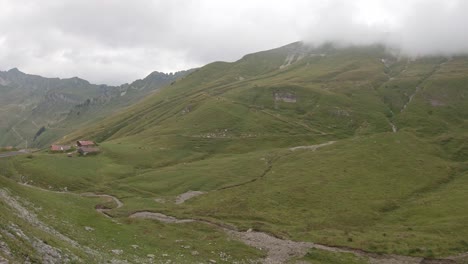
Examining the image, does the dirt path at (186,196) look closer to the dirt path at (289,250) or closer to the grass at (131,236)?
the grass at (131,236)

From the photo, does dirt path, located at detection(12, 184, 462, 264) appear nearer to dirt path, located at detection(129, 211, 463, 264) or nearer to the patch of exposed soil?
dirt path, located at detection(129, 211, 463, 264)

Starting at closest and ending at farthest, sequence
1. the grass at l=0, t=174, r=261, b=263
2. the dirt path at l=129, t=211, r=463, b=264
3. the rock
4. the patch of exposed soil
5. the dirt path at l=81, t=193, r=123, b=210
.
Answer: the rock < the grass at l=0, t=174, r=261, b=263 < the dirt path at l=129, t=211, r=463, b=264 < the patch of exposed soil < the dirt path at l=81, t=193, r=123, b=210

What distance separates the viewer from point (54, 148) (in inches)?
5773

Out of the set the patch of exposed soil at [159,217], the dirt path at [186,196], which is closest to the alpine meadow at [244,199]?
the dirt path at [186,196]

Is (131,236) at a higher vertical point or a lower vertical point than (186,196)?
higher

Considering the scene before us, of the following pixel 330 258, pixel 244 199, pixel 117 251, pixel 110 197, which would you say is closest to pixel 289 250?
pixel 330 258

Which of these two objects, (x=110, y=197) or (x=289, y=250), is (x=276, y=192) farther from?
(x=110, y=197)

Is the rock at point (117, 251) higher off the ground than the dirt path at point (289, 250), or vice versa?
the rock at point (117, 251)

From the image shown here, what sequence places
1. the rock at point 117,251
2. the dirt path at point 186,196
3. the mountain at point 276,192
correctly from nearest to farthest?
the rock at point 117,251
the mountain at point 276,192
the dirt path at point 186,196

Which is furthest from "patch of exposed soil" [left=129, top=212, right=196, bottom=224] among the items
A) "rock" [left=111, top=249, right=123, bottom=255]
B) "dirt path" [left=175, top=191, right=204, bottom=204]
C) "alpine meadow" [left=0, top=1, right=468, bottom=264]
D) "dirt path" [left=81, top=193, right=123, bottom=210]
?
"rock" [left=111, top=249, right=123, bottom=255]

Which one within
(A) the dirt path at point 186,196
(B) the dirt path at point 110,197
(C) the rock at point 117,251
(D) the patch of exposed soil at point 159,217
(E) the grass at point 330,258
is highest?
(C) the rock at point 117,251

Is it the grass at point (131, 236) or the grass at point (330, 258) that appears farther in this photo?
the grass at point (330, 258)

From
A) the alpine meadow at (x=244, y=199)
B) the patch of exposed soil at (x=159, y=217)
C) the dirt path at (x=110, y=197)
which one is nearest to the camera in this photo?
the alpine meadow at (x=244, y=199)

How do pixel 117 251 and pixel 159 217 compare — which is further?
pixel 159 217
